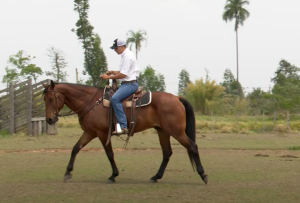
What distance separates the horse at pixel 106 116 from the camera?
31.1 ft

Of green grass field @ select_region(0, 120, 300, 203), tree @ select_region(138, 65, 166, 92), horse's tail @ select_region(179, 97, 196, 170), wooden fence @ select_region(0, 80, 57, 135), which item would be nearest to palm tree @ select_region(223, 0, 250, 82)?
tree @ select_region(138, 65, 166, 92)

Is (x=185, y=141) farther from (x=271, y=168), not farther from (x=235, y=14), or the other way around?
(x=235, y=14)

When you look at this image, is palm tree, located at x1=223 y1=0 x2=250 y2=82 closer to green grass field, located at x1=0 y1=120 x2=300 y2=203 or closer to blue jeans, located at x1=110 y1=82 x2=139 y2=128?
green grass field, located at x1=0 y1=120 x2=300 y2=203

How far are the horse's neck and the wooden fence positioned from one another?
11.6 m

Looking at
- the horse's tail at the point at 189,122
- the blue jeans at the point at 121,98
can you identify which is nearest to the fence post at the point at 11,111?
the blue jeans at the point at 121,98

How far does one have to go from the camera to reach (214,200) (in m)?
7.51

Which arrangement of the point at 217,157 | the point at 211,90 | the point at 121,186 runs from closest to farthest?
the point at 121,186 < the point at 217,157 < the point at 211,90

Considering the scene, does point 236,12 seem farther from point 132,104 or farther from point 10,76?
point 132,104

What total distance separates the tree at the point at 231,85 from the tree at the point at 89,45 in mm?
16457

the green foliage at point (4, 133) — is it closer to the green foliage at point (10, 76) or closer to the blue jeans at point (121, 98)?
the blue jeans at point (121, 98)

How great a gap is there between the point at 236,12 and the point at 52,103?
53.0 meters

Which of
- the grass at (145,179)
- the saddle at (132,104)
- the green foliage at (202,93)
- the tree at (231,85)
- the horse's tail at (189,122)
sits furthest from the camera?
the tree at (231,85)

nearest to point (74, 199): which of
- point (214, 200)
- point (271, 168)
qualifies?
point (214, 200)

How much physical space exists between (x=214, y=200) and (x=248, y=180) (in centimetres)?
219
